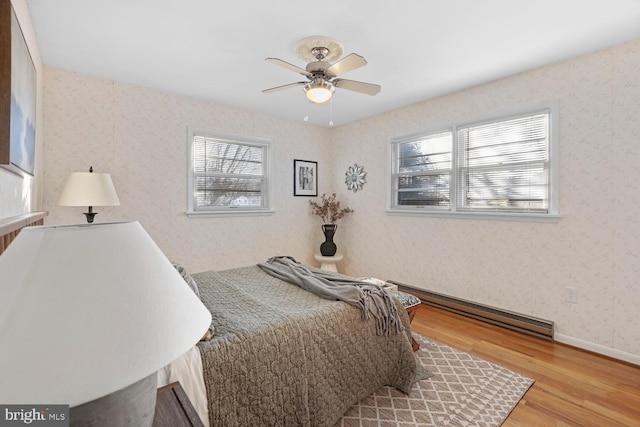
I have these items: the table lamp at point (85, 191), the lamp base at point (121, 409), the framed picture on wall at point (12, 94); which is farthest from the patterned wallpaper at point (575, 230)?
the framed picture on wall at point (12, 94)

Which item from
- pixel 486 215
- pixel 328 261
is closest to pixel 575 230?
pixel 486 215

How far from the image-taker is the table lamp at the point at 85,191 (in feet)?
8.32

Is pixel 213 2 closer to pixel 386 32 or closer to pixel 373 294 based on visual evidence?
pixel 386 32

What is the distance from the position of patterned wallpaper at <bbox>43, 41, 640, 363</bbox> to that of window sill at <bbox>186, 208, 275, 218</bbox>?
8 cm

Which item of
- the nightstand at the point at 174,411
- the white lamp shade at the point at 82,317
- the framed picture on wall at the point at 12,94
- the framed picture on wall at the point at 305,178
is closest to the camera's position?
the white lamp shade at the point at 82,317

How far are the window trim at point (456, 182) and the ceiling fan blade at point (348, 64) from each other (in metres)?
1.90

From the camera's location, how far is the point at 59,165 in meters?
2.95

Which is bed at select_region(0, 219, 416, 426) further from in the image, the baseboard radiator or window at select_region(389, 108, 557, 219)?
window at select_region(389, 108, 557, 219)

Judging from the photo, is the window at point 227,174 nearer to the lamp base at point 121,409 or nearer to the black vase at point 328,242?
the black vase at point 328,242

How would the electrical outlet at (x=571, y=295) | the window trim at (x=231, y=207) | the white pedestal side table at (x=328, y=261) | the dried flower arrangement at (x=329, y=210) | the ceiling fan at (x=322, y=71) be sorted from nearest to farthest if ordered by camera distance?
the ceiling fan at (x=322, y=71) < the electrical outlet at (x=571, y=295) < the window trim at (x=231, y=207) < the white pedestal side table at (x=328, y=261) < the dried flower arrangement at (x=329, y=210)

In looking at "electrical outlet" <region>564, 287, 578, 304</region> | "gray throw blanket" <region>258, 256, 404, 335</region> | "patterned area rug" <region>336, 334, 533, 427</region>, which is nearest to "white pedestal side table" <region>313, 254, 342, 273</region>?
"gray throw blanket" <region>258, 256, 404, 335</region>

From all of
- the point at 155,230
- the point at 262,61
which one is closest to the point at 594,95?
the point at 262,61

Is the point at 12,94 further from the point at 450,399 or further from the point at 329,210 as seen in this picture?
the point at 329,210

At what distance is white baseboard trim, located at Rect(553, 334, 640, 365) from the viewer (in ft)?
7.93
